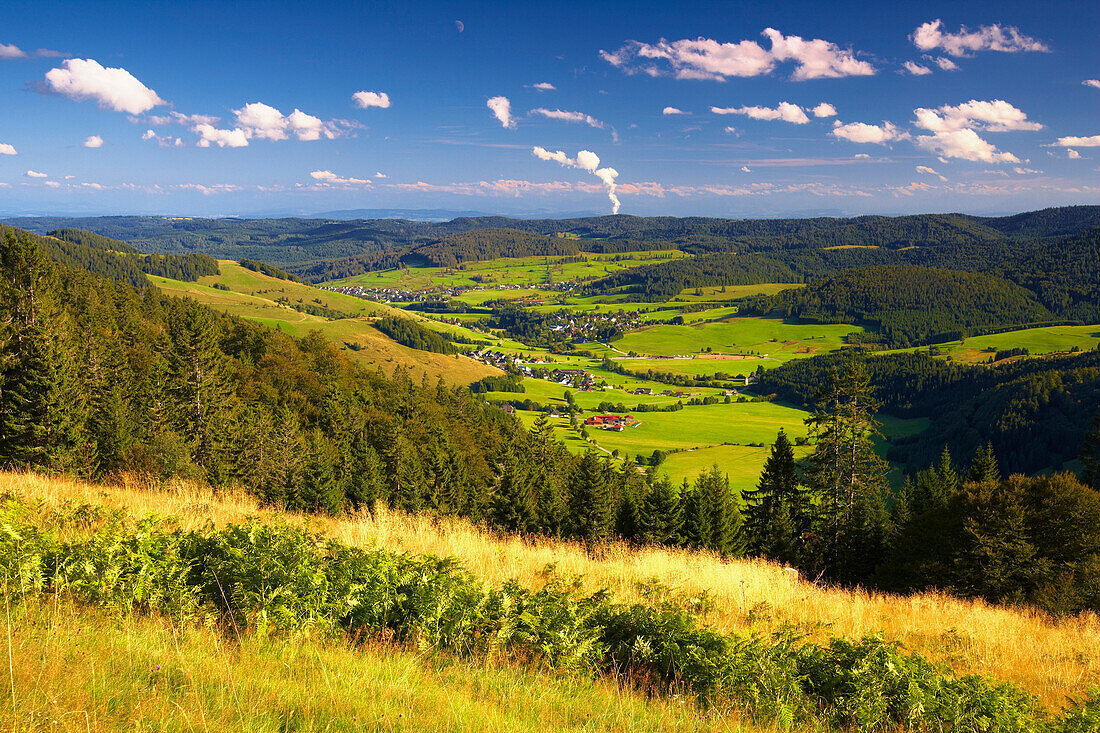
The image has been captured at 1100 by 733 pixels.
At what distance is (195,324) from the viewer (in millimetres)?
46094

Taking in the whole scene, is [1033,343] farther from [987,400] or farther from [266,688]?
[266,688]

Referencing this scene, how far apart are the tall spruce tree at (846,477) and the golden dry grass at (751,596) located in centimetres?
1809

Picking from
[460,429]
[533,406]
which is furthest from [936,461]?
[460,429]

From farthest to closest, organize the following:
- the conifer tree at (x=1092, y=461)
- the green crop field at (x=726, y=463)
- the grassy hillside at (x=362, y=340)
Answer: the grassy hillside at (x=362, y=340)
the green crop field at (x=726, y=463)
the conifer tree at (x=1092, y=461)

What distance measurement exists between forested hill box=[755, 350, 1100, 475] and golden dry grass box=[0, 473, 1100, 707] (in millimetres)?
96893

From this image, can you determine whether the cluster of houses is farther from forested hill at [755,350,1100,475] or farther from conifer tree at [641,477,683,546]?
conifer tree at [641,477,683,546]

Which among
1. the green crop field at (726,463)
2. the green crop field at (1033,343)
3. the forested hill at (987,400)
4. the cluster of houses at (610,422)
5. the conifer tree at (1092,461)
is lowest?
the green crop field at (726,463)

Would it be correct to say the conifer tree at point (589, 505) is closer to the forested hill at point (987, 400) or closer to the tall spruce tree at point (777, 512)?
the tall spruce tree at point (777, 512)

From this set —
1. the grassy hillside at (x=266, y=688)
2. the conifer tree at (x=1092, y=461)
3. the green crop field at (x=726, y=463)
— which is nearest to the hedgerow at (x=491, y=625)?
the grassy hillside at (x=266, y=688)

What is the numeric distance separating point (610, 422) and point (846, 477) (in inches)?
3630

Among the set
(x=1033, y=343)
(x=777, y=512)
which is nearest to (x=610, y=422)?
(x=777, y=512)

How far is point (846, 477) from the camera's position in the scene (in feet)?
104

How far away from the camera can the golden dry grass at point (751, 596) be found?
8859mm

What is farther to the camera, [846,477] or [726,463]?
[726,463]
